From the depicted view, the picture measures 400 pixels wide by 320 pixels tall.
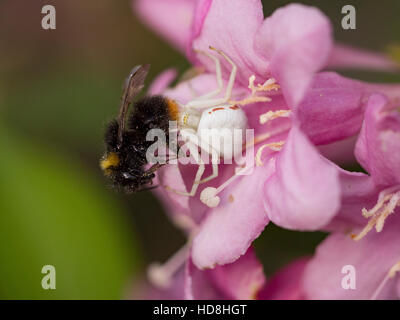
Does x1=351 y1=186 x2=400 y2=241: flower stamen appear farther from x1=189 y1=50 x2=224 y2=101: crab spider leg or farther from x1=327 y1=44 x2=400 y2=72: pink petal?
x1=327 y1=44 x2=400 y2=72: pink petal

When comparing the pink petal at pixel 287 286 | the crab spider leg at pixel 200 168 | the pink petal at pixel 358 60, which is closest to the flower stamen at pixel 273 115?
the crab spider leg at pixel 200 168

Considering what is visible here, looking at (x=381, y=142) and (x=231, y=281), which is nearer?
(x=381, y=142)

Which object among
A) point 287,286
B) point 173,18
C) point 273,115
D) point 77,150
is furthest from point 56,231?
point 273,115

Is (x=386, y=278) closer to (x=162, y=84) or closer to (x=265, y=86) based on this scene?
(x=265, y=86)

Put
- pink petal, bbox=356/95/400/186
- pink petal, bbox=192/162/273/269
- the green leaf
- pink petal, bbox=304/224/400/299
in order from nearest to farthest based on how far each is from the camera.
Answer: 1. pink petal, bbox=356/95/400/186
2. pink petal, bbox=192/162/273/269
3. pink petal, bbox=304/224/400/299
4. the green leaf

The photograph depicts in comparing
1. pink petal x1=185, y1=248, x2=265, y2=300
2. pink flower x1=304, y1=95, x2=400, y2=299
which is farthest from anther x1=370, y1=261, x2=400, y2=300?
pink petal x1=185, y1=248, x2=265, y2=300
